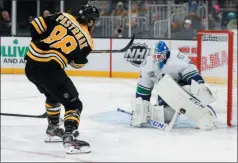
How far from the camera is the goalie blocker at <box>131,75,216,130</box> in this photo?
486cm

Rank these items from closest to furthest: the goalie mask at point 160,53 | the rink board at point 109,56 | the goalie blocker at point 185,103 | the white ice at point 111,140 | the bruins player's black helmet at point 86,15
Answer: the white ice at point 111,140 → the bruins player's black helmet at point 86,15 → the goalie blocker at point 185,103 → the goalie mask at point 160,53 → the rink board at point 109,56

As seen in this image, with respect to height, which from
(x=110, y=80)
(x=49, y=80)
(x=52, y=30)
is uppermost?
(x=52, y=30)

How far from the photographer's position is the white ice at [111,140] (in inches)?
150

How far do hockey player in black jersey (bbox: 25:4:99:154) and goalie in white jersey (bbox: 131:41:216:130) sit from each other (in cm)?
121

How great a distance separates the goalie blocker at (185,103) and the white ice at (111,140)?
10 cm

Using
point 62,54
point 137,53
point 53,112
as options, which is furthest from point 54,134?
point 137,53

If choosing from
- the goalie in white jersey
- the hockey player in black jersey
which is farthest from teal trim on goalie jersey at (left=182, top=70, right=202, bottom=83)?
the hockey player in black jersey

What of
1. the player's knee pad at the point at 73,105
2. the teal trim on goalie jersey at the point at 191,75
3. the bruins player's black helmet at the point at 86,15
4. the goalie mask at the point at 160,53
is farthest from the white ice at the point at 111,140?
the bruins player's black helmet at the point at 86,15

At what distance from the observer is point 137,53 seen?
33.8ft

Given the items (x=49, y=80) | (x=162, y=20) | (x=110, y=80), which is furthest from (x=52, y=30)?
(x=162, y=20)

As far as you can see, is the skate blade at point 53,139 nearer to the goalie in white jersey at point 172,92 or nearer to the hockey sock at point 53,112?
the hockey sock at point 53,112

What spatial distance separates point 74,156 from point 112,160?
0.83ft

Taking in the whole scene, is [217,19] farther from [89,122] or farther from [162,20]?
[89,122]

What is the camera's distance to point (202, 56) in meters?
5.61
